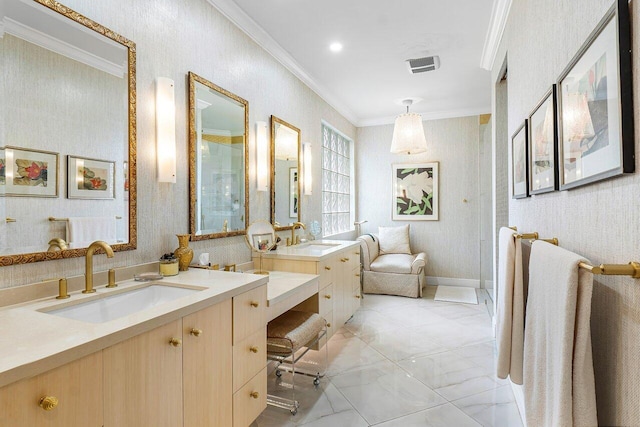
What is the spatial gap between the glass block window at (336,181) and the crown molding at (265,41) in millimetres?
539

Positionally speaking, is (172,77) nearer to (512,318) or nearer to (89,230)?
(89,230)

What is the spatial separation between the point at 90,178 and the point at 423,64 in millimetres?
3093

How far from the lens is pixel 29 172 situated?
129 centimetres

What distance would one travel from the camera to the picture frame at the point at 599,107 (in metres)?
0.75

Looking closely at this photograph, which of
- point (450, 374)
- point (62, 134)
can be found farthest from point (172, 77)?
point (450, 374)

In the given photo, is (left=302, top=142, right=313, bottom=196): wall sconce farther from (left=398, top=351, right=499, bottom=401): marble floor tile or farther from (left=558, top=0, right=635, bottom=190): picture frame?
(left=558, top=0, right=635, bottom=190): picture frame

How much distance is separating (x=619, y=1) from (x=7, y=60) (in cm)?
191

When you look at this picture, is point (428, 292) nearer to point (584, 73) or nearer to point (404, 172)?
point (404, 172)

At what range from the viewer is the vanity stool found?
77.5 inches

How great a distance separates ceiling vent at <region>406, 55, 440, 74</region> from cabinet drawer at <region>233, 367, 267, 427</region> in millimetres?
3068

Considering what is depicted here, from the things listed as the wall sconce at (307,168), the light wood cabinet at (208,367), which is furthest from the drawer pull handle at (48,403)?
the wall sconce at (307,168)

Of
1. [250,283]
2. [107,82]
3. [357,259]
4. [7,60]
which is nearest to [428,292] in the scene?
[357,259]

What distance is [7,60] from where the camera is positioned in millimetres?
1229

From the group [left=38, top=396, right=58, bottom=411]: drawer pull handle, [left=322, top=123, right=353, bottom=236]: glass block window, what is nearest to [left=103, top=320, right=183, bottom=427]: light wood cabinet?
[left=38, top=396, right=58, bottom=411]: drawer pull handle
